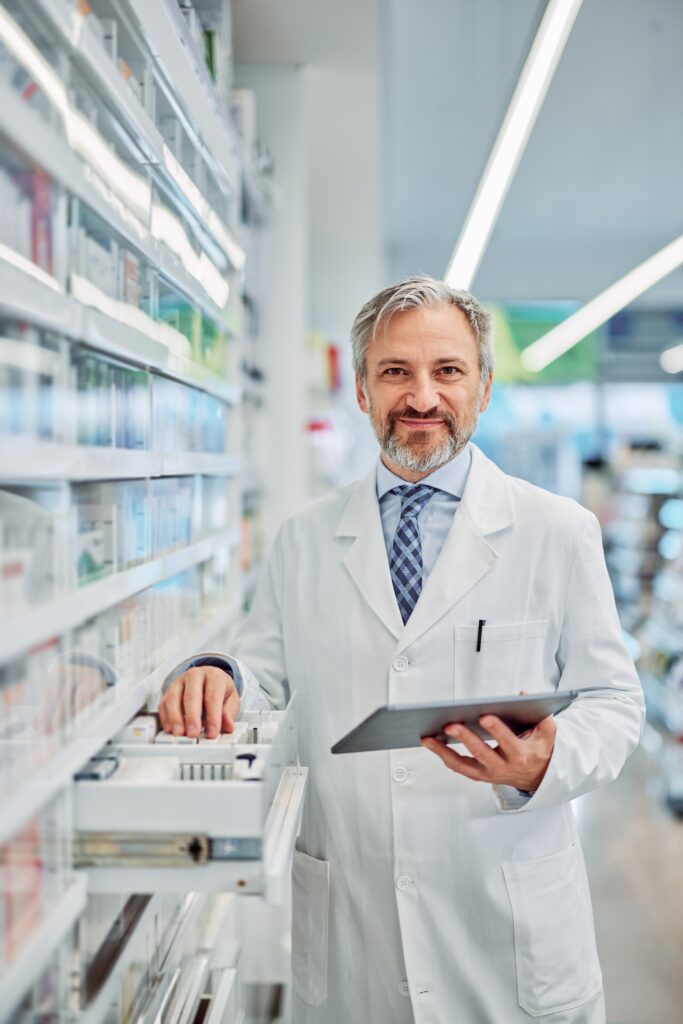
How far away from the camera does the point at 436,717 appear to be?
1.46 m

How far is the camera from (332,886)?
6.72ft

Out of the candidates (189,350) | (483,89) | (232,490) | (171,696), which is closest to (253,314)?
(232,490)

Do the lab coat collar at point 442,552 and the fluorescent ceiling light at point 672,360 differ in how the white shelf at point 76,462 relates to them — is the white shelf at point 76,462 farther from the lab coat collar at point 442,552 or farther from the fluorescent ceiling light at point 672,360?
the fluorescent ceiling light at point 672,360

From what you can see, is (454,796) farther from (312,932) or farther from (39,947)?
(39,947)

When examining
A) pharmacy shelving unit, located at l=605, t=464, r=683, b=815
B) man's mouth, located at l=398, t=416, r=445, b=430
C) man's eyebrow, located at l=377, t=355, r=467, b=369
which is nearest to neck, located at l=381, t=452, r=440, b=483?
man's mouth, located at l=398, t=416, r=445, b=430

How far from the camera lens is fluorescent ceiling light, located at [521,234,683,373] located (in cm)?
599

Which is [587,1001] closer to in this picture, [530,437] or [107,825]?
[107,825]

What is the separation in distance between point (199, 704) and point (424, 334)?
90cm

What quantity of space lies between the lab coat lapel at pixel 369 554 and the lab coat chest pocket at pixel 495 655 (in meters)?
0.15

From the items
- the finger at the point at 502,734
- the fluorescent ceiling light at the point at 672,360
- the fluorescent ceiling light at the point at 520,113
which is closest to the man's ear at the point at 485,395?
the fluorescent ceiling light at the point at 520,113

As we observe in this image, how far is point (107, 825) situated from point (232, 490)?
2.09 m

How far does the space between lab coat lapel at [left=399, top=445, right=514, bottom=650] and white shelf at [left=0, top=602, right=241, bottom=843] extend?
54 centimetres

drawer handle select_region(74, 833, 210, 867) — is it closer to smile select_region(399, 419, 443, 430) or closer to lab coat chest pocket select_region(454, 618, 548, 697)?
lab coat chest pocket select_region(454, 618, 548, 697)

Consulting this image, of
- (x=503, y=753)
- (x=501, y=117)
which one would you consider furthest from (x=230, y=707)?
(x=501, y=117)
